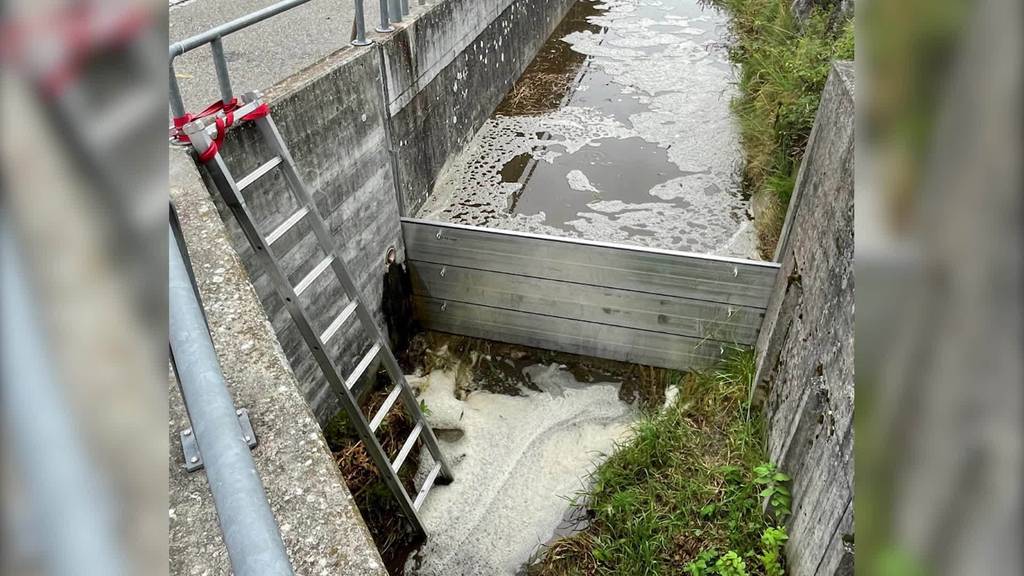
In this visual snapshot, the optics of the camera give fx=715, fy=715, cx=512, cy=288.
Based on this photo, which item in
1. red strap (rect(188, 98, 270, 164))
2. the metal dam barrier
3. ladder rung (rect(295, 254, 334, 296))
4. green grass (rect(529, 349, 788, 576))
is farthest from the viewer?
the metal dam barrier

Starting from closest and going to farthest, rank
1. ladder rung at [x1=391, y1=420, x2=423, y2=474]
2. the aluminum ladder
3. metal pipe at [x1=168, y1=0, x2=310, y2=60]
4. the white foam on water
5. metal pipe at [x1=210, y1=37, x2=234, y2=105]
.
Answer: metal pipe at [x1=168, y1=0, x2=310, y2=60] → the aluminum ladder → metal pipe at [x1=210, y1=37, x2=234, y2=105] → ladder rung at [x1=391, y1=420, x2=423, y2=474] → the white foam on water

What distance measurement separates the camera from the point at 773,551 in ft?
12.4

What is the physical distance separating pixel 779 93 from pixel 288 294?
5.53 metres

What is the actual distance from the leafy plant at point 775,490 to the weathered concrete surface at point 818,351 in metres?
0.07

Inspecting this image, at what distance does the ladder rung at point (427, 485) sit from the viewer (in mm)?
4590

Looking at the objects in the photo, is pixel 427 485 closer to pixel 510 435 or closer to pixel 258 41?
pixel 510 435

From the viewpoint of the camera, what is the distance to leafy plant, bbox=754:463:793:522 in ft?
12.7

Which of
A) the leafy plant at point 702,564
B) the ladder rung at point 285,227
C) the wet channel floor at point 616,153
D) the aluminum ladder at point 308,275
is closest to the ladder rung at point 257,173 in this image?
the aluminum ladder at point 308,275

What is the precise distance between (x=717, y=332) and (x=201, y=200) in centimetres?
363

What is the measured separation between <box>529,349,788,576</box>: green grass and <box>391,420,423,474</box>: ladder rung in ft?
3.40
